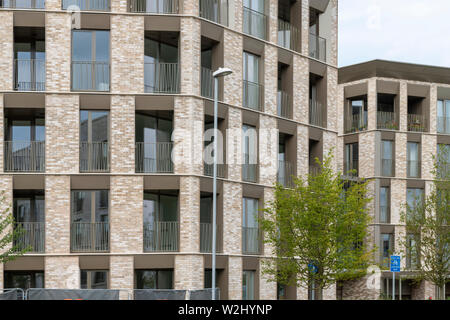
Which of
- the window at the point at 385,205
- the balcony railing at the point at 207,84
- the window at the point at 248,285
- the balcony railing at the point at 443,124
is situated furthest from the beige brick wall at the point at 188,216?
the balcony railing at the point at 443,124

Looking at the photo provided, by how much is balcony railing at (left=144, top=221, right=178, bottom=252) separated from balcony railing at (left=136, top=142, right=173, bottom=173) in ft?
6.92

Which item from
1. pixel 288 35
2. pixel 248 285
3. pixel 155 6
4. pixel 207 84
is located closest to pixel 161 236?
pixel 248 285

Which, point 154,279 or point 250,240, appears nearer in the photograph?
point 154,279

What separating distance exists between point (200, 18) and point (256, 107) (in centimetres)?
504

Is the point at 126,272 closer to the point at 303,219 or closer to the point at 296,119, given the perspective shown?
the point at 303,219


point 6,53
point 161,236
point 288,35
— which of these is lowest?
point 161,236

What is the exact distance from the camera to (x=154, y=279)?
93.5 ft

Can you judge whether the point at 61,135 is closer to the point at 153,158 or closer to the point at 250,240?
the point at 153,158

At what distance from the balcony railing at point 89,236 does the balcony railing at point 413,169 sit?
27035mm

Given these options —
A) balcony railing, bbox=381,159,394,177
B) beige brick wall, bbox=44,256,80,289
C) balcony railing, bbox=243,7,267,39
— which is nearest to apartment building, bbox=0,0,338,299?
beige brick wall, bbox=44,256,80,289

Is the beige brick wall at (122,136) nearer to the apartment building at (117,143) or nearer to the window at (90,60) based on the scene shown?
the apartment building at (117,143)

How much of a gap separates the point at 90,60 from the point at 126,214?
6.17 meters

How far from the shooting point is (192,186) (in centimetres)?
2823
